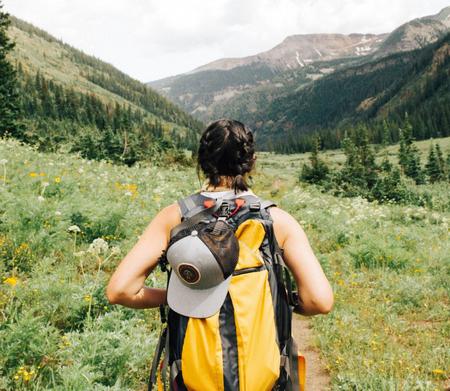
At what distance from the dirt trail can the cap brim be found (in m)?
3.10

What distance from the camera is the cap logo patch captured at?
76.9 inches

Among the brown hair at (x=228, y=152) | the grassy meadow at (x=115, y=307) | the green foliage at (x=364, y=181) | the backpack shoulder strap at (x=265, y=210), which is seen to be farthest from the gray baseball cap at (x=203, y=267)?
the green foliage at (x=364, y=181)

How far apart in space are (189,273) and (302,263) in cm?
64

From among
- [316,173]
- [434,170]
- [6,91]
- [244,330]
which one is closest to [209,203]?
[244,330]

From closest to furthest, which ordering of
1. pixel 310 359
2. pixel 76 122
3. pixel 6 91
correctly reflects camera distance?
pixel 310 359 → pixel 6 91 → pixel 76 122

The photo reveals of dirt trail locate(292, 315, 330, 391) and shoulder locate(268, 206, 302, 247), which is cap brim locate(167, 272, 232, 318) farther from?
dirt trail locate(292, 315, 330, 391)

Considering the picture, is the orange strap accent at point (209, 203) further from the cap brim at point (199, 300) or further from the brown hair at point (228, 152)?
the cap brim at point (199, 300)

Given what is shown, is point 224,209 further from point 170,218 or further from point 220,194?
point 170,218

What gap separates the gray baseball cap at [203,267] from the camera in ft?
6.38

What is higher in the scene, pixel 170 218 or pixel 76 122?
pixel 76 122

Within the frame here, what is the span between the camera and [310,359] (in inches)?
203

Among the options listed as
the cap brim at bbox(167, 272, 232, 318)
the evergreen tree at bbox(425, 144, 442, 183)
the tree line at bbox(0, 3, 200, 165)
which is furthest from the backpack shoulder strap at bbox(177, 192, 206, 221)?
the evergreen tree at bbox(425, 144, 442, 183)

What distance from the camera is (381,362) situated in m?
4.52

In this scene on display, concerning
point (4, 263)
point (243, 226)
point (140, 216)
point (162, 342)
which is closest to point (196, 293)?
point (243, 226)
